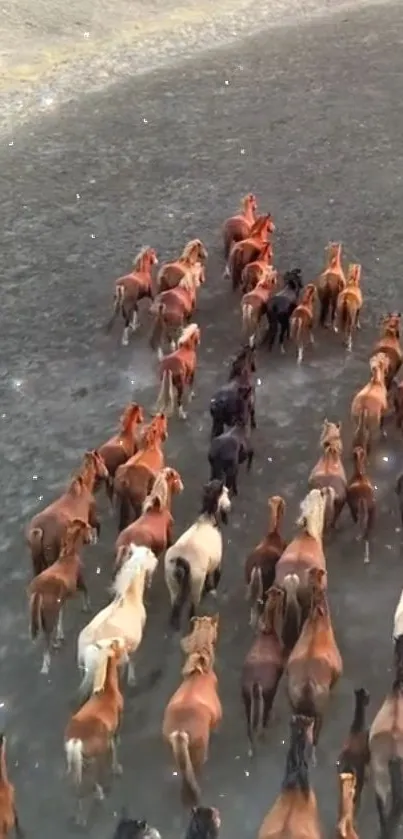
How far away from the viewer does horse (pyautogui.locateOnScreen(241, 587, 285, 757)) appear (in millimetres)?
3689

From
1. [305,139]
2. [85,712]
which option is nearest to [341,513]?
[85,712]

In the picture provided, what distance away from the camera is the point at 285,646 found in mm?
3934

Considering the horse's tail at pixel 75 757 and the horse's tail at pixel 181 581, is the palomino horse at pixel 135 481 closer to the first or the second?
the horse's tail at pixel 181 581

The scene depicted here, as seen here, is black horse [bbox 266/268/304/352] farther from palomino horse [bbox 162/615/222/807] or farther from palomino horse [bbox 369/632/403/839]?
palomino horse [bbox 369/632/403/839]

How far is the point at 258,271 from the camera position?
6.22 m

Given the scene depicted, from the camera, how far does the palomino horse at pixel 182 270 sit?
6.22 metres

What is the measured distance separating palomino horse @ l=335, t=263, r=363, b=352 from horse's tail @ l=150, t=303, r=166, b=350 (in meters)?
0.96

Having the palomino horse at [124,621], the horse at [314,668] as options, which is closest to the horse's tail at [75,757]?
the palomino horse at [124,621]

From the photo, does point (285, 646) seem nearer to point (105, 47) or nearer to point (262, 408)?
point (262, 408)

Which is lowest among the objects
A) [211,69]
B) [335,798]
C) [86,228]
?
[335,798]

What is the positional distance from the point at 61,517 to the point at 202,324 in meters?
2.28

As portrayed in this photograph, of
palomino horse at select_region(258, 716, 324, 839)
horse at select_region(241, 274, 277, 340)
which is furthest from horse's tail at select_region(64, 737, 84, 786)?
horse at select_region(241, 274, 277, 340)

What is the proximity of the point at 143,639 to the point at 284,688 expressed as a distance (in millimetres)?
617

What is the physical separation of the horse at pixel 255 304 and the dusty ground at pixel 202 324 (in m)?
0.18
